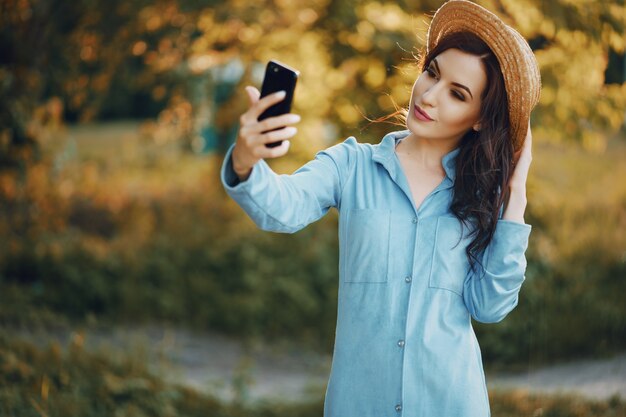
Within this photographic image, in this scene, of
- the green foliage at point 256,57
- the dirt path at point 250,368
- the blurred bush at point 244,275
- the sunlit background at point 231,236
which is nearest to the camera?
the sunlit background at point 231,236

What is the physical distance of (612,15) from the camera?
14.8ft

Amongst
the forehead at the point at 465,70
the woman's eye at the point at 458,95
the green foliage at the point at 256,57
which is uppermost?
the green foliage at the point at 256,57

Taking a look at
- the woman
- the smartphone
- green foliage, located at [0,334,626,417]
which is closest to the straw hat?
the woman

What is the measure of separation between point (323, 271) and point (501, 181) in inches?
217

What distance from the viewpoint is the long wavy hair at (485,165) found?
2.21 m

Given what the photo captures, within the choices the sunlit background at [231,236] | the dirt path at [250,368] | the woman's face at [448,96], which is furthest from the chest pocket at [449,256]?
the dirt path at [250,368]

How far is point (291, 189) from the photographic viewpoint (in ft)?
6.49

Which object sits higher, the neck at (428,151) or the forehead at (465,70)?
the forehead at (465,70)

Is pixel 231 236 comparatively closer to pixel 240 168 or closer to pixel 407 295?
pixel 407 295

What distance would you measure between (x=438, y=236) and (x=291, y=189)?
1.63 feet

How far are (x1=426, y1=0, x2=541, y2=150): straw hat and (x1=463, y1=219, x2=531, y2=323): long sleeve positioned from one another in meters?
0.27

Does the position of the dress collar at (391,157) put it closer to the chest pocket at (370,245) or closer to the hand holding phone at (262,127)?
the chest pocket at (370,245)

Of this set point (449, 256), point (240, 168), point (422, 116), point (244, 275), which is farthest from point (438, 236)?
point (244, 275)

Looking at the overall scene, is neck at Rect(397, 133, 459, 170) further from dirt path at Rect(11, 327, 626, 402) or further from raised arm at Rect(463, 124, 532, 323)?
dirt path at Rect(11, 327, 626, 402)
